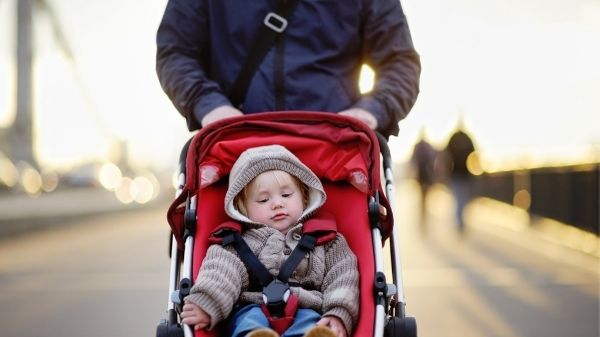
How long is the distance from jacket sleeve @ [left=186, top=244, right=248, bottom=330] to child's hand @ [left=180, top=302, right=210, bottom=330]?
2 cm

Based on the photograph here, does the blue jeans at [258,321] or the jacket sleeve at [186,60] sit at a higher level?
the jacket sleeve at [186,60]

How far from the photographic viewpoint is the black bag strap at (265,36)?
436 cm

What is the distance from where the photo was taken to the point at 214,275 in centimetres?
362

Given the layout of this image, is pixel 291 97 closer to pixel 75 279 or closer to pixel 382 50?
pixel 382 50

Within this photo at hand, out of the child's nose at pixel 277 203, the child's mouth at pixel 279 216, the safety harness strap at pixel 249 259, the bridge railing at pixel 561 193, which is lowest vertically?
the bridge railing at pixel 561 193

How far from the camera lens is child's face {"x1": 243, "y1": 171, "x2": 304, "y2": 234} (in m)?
3.89

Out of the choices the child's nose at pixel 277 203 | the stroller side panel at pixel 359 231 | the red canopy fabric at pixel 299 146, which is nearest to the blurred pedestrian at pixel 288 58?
the red canopy fabric at pixel 299 146

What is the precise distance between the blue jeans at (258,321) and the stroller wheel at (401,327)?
0.80 ft

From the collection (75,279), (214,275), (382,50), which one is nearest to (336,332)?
(214,275)

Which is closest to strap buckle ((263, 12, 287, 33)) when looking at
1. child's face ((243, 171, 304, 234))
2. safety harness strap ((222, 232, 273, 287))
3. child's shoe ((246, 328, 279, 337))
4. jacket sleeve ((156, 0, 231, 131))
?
jacket sleeve ((156, 0, 231, 131))

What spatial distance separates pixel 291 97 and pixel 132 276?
7447mm

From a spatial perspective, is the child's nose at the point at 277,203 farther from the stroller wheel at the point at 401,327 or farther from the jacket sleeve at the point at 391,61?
the jacket sleeve at the point at 391,61

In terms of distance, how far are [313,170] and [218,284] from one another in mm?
Result: 763

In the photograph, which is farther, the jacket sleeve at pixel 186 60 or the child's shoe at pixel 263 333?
the jacket sleeve at pixel 186 60
